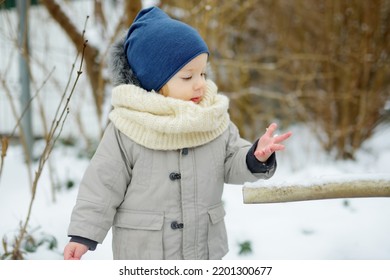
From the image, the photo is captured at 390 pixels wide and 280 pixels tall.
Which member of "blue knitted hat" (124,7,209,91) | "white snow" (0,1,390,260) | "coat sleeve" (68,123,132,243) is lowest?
"white snow" (0,1,390,260)

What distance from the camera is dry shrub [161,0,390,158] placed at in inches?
180

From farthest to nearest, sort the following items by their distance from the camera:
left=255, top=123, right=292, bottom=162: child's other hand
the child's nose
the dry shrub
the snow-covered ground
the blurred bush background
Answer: the dry shrub < the blurred bush background < the snow-covered ground < the child's nose < left=255, top=123, right=292, bottom=162: child's other hand

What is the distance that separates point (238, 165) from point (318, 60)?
342cm

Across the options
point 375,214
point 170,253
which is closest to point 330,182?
point 170,253

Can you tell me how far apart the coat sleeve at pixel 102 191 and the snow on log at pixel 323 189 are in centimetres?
46

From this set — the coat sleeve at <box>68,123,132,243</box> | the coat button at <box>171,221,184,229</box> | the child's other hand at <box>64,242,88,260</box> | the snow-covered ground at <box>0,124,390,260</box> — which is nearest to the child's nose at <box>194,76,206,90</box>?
the coat sleeve at <box>68,123,132,243</box>

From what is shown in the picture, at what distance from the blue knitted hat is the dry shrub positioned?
2.32 metres

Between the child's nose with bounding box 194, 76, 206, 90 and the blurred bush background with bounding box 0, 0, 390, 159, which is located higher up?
the child's nose with bounding box 194, 76, 206, 90

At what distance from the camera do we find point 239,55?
541cm

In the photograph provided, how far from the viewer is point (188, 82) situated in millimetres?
1773

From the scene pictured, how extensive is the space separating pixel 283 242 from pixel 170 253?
132cm

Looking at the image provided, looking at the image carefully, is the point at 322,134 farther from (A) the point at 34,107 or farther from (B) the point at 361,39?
(A) the point at 34,107

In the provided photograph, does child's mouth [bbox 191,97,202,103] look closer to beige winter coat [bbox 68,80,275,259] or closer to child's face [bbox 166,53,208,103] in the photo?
child's face [bbox 166,53,208,103]

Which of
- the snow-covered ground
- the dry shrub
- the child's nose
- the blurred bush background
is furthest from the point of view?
the dry shrub
